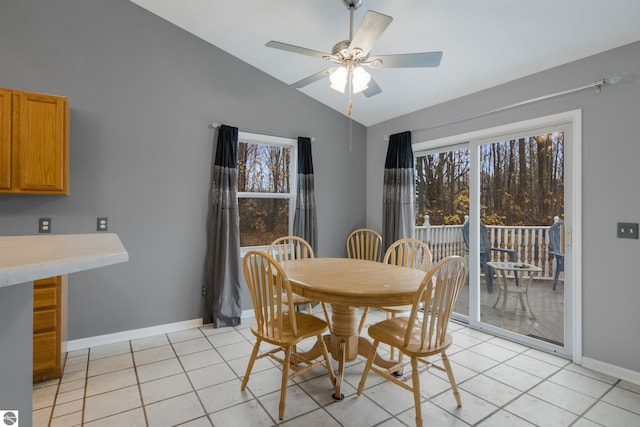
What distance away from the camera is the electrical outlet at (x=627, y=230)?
→ 2.31 meters

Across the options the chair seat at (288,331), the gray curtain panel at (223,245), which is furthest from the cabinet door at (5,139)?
the chair seat at (288,331)

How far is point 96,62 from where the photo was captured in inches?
115

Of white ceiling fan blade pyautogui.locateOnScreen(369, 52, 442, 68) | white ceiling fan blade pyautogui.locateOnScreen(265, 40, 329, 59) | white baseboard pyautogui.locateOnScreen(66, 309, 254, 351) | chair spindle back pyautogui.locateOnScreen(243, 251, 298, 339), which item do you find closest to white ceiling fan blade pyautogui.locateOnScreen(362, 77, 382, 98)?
white ceiling fan blade pyautogui.locateOnScreen(369, 52, 442, 68)

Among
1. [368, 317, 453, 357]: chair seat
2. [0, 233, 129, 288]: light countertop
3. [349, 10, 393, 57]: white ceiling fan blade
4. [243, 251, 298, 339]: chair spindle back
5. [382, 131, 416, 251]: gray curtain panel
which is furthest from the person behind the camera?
[382, 131, 416, 251]: gray curtain panel

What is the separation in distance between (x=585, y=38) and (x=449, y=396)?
9.00 feet

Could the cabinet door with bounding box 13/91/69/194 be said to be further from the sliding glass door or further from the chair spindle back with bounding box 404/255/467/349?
the sliding glass door

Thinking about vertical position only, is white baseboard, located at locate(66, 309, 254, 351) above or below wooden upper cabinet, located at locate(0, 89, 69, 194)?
below

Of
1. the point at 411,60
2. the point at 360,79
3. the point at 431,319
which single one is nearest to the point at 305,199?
the point at 360,79

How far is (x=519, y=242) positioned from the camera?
3119 millimetres

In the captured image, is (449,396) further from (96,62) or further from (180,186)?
(96,62)

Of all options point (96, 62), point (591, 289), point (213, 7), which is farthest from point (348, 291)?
point (96, 62)

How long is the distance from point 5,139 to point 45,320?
136 centimetres

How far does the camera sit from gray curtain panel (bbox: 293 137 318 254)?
395cm

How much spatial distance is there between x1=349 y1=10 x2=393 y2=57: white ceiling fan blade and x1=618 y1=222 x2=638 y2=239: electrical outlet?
7.34 ft
